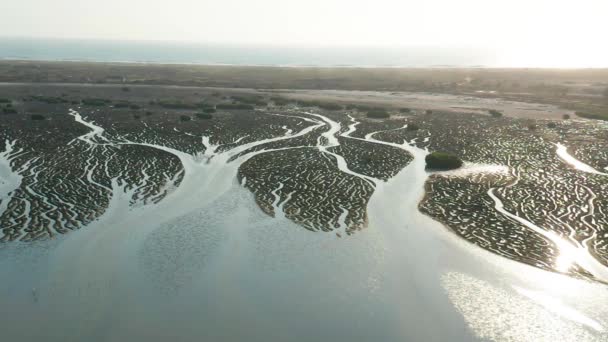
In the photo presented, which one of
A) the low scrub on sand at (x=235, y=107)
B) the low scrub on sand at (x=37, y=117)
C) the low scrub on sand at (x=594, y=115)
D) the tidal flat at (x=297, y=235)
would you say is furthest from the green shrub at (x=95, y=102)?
the low scrub on sand at (x=594, y=115)

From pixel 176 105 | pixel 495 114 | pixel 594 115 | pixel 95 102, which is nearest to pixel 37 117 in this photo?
pixel 95 102

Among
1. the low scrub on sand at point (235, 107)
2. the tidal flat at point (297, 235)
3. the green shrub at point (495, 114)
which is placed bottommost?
the tidal flat at point (297, 235)

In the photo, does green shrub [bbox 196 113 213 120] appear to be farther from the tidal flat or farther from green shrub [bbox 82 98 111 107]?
green shrub [bbox 82 98 111 107]

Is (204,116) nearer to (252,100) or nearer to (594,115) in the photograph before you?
(252,100)

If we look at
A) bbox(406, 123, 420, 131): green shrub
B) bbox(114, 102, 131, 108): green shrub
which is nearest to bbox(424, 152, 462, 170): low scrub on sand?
bbox(406, 123, 420, 131): green shrub

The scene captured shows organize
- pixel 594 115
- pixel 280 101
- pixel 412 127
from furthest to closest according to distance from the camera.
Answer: pixel 280 101 < pixel 594 115 < pixel 412 127

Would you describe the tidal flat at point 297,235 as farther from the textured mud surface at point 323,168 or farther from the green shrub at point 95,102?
the green shrub at point 95,102
